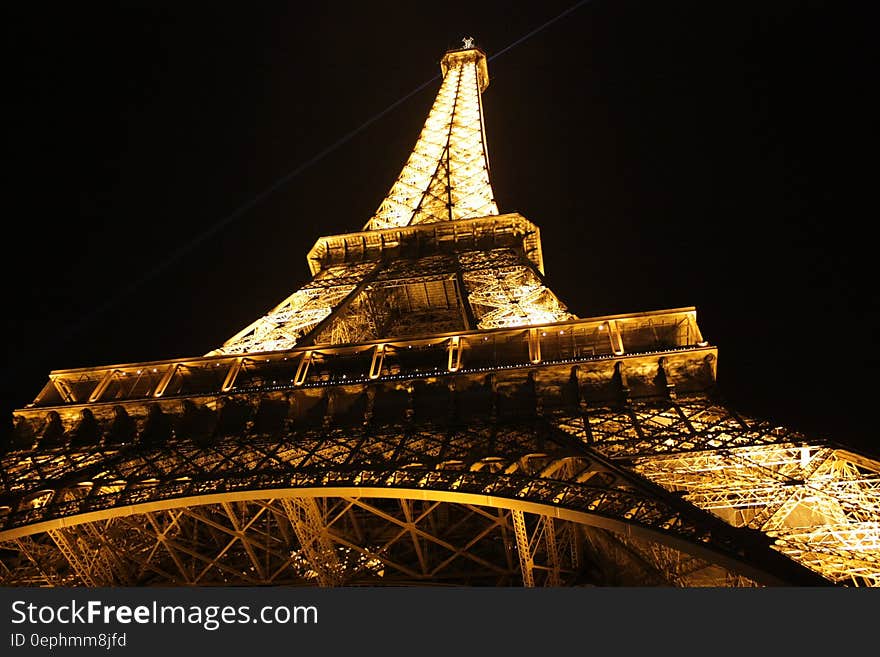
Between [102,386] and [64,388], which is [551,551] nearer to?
[102,386]

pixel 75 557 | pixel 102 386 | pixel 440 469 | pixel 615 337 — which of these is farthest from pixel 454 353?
pixel 75 557

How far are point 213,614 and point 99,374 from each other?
443 inches

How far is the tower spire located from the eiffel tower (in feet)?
41.2

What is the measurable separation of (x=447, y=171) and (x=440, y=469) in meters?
27.6

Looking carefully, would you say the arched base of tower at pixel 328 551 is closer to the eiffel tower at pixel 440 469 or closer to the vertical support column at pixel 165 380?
the eiffel tower at pixel 440 469

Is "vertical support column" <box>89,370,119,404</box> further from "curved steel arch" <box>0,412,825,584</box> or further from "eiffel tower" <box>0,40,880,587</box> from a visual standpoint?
"curved steel arch" <box>0,412,825,584</box>

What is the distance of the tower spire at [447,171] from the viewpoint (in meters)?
33.8

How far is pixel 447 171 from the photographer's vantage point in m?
37.8

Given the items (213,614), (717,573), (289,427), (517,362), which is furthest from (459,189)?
(213,614)

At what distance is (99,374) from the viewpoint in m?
17.5

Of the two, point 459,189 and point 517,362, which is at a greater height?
point 459,189

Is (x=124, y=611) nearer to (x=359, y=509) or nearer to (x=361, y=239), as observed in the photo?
(x=359, y=509)

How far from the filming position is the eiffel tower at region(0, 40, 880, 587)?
420 inches

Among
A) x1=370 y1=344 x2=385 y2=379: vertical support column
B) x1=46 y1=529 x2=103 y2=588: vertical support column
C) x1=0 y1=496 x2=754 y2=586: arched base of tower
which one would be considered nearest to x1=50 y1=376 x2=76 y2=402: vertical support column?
x1=0 y1=496 x2=754 y2=586: arched base of tower
